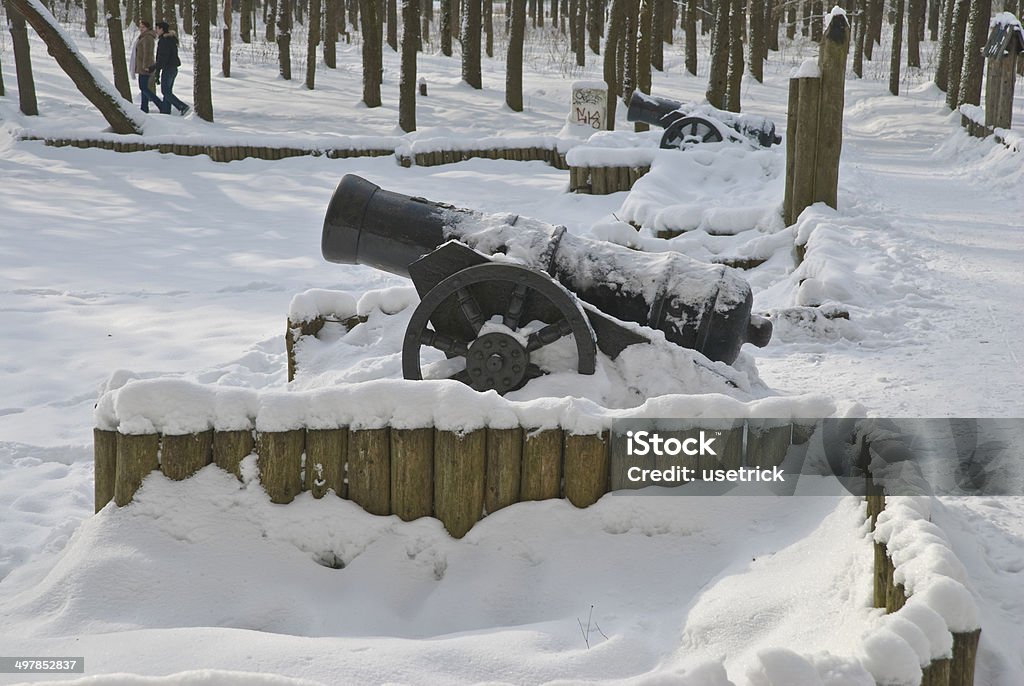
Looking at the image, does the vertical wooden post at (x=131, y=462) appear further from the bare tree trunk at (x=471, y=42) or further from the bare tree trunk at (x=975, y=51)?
the bare tree trunk at (x=975, y=51)

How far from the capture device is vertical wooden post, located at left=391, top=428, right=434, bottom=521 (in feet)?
10.6

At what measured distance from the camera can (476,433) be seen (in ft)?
10.5

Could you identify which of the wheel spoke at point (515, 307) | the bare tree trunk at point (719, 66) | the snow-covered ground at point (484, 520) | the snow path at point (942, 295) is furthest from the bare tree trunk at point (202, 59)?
the wheel spoke at point (515, 307)

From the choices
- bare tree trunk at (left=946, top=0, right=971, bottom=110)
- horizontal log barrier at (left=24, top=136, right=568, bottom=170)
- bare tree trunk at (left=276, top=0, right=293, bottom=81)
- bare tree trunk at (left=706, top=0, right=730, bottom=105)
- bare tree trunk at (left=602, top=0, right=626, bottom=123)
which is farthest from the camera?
bare tree trunk at (left=276, top=0, right=293, bottom=81)

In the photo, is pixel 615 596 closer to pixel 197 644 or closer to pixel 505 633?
pixel 505 633

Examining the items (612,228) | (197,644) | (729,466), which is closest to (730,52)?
(612,228)

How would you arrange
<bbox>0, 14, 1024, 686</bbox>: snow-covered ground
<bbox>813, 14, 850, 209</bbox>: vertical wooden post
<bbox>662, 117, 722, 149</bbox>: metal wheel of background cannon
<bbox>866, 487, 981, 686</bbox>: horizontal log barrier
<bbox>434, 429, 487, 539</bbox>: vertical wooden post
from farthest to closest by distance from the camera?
<bbox>662, 117, 722, 149</bbox>: metal wheel of background cannon → <bbox>813, 14, 850, 209</bbox>: vertical wooden post → <bbox>434, 429, 487, 539</bbox>: vertical wooden post → <bbox>0, 14, 1024, 686</bbox>: snow-covered ground → <bbox>866, 487, 981, 686</bbox>: horizontal log barrier

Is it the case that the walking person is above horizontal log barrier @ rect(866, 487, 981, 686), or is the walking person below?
above

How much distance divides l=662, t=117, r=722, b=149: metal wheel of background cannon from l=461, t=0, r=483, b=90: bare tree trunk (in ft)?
28.6

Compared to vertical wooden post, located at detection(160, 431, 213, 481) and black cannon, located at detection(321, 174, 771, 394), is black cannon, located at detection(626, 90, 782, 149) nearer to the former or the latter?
black cannon, located at detection(321, 174, 771, 394)

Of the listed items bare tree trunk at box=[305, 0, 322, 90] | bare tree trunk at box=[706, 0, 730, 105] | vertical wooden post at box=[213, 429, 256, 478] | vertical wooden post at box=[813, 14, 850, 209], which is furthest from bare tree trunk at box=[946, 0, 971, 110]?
vertical wooden post at box=[213, 429, 256, 478]

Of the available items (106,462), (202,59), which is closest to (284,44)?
(202,59)

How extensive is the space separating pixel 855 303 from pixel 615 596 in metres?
4.14

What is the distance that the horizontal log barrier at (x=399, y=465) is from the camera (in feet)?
10.6
